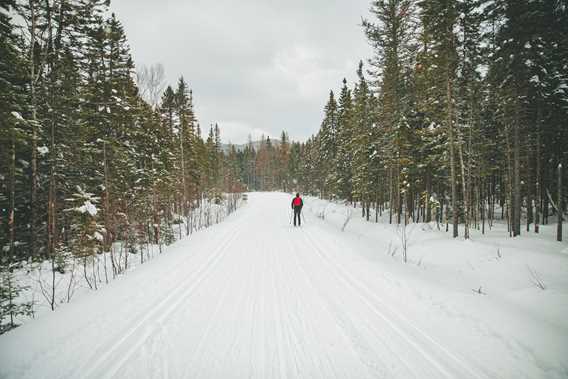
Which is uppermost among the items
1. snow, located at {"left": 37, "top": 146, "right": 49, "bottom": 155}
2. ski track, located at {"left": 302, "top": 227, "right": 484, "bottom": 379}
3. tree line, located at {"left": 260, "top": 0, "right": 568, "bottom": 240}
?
tree line, located at {"left": 260, "top": 0, "right": 568, "bottom": 240}

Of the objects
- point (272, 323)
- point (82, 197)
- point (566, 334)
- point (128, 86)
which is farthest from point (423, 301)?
point (128, 86)

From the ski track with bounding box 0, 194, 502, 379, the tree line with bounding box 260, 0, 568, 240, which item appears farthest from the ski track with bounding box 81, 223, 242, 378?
the tree line with bounding box 260, 0, 568, 240

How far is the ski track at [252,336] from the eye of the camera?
2.87 metres

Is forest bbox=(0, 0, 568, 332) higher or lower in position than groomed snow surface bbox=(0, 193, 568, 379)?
higher

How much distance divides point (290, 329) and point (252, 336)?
0.62m

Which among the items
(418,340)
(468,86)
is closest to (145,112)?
(418,340)

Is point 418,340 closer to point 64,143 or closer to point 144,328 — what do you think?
point 144,328

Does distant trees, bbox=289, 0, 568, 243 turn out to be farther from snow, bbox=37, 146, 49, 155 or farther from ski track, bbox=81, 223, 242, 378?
snow, bbox=37, 146, 49, 155

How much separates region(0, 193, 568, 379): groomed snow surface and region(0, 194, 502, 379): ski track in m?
0.02

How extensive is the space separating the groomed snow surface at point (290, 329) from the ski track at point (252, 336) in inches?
0.7

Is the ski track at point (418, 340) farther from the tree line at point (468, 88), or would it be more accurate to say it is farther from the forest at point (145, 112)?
the tree line at point (468, 88)

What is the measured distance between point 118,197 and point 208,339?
14.1 m

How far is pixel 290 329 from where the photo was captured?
371 centimetres

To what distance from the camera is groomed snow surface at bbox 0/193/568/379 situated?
2.90m
